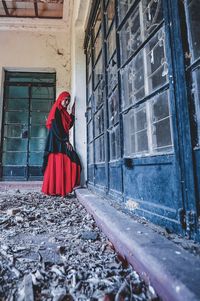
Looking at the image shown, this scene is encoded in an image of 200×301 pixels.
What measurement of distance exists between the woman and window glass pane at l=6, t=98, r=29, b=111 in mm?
2369

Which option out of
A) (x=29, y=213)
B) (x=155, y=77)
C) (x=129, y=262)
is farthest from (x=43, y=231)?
(x=155, y=77)

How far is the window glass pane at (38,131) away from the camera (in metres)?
5.72

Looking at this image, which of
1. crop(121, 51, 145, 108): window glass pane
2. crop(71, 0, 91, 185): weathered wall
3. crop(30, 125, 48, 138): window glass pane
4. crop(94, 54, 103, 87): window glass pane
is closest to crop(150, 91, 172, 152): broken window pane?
crop(121, 51, 145, 108): window glass pane

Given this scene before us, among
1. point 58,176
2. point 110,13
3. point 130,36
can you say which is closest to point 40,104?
point 58,176

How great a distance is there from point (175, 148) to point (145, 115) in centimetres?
49

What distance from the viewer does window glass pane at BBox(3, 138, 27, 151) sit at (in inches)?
220

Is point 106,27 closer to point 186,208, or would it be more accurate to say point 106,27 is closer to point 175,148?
point 175,148

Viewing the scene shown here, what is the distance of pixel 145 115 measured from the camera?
1479 millimetres

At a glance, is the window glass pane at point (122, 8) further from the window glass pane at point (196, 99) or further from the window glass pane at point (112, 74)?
the window glass pane at point (196, 99)

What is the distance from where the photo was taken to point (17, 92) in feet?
19.1

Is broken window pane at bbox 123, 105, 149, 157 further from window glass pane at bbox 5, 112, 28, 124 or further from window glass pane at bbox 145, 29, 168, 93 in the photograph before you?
window glass pane at bbox 5, 112, 28, 124

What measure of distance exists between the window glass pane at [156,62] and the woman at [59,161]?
230cm

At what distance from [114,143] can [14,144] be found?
402 cm

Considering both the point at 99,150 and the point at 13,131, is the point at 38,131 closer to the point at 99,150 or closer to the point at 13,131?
the point at 13,131
